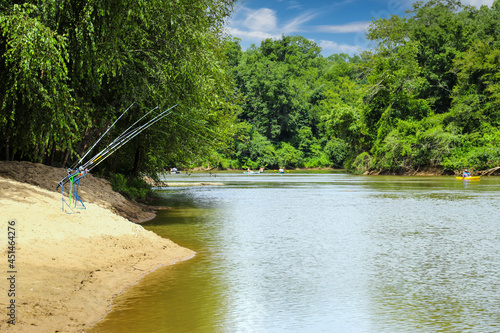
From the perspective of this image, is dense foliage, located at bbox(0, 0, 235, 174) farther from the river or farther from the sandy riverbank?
the river

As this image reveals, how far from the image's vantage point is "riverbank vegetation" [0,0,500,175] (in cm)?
1478

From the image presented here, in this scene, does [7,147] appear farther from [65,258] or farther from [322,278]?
[322,278]

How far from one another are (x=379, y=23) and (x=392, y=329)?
76936 mm

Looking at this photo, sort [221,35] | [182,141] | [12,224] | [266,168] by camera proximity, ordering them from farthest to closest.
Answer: [266,168]
[221,35]
[182,141]
[12,224]

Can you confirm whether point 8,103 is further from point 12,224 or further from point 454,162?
point 454,162

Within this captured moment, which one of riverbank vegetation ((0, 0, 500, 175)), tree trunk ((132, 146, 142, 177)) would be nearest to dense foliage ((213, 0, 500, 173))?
riverbank vegetation ((0, 0, 500, 175))

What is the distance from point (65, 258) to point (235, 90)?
120ft

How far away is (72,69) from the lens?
53.1 ft

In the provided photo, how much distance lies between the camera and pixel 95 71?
1587cm

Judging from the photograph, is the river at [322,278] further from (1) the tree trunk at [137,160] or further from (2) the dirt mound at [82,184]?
(1) the tree trunk at [137,160]

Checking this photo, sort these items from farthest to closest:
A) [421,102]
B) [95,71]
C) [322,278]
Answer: [421,102], [95,71], [322,278]

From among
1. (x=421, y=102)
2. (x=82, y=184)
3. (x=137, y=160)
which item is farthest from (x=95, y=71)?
(x=421, y=102)

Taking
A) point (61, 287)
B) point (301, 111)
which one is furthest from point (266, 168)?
point (61, 287)

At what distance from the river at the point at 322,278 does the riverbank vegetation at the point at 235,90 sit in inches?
182
